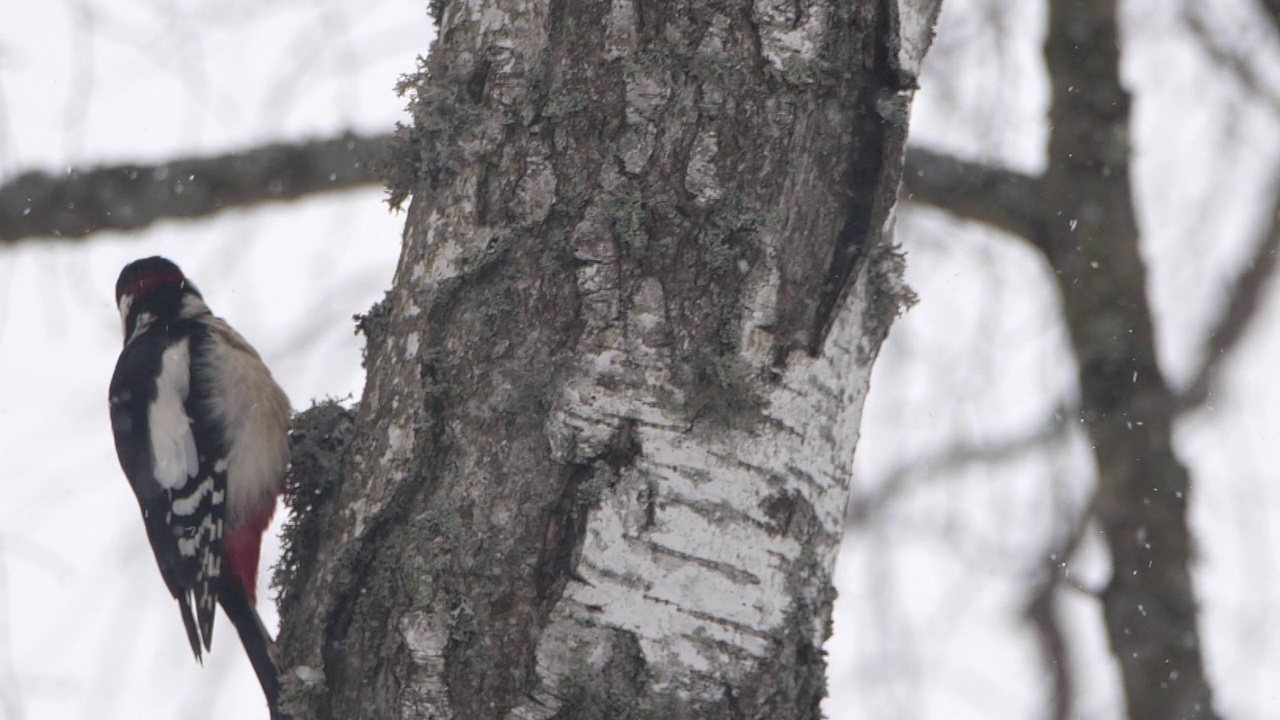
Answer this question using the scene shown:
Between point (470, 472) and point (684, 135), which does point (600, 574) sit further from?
point (684, 135)

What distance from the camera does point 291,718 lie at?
5.17 feet

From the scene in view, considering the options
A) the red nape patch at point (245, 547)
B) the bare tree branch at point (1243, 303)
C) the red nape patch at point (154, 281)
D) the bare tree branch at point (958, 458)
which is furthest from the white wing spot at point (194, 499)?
the bare tree branch at point (1243, 303)

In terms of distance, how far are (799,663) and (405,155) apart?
2.87ft

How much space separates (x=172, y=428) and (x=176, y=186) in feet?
2.33

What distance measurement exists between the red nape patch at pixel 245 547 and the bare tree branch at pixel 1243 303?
2.54m

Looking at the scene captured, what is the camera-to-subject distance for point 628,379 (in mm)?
1485

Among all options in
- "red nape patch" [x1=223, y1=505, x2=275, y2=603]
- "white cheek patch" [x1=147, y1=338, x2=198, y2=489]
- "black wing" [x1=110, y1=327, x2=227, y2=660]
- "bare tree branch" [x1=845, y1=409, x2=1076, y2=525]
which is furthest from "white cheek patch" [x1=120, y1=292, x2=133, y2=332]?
"bare tree branch" [x1=845, y1=409, x2=1076, y2=525]

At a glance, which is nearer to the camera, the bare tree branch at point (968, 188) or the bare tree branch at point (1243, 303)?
the bare tree branch at point (968, 188)

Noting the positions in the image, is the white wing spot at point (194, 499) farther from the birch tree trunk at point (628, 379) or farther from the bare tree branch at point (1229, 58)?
the bare tree branch at point (1229, 58)

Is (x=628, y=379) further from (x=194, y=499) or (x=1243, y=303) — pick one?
(x=1243, y=303)

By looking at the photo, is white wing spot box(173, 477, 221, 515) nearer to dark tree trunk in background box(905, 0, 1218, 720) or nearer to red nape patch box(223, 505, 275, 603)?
red nape patch box(223, 505, 275, 603)

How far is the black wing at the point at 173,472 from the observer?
10.2 feet

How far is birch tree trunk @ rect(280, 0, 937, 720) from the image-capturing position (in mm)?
1443

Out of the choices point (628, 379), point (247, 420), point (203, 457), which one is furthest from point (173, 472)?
point (628, 379)
